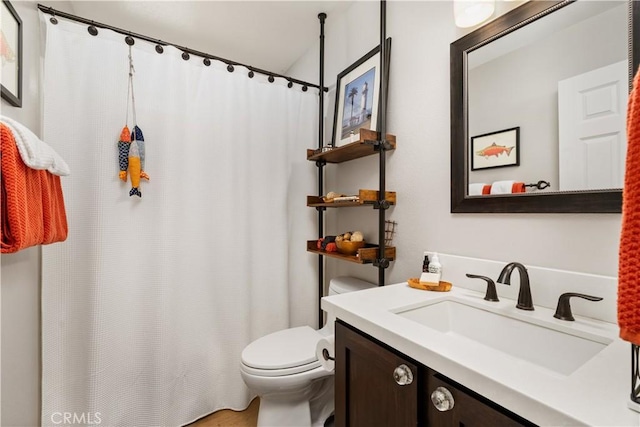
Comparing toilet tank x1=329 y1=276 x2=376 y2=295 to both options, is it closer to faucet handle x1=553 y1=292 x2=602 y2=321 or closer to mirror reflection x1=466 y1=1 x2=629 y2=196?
mirror reflection x1=466 y1=1 x2=629 y2=196

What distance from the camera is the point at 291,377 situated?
1248 mm

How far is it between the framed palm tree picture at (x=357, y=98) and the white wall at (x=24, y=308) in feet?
4.56

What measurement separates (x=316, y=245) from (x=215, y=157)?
32.1 inches

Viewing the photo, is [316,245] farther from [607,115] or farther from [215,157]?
[607,115]

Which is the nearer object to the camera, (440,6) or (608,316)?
→ (608,316)

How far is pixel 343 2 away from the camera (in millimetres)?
1674

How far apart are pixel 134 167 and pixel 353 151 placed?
110cm

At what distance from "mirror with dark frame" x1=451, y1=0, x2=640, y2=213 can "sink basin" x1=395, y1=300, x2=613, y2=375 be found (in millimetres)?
348

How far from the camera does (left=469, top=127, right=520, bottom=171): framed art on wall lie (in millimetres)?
960

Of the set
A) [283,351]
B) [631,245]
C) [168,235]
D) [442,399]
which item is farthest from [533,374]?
[168,235]

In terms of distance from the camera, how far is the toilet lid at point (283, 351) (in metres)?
1.27

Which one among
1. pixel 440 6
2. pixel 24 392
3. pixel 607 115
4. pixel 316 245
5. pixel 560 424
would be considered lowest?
pixel 24 392

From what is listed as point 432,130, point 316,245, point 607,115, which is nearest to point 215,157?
point 316,245

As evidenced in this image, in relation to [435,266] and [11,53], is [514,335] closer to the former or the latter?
[435,266]
